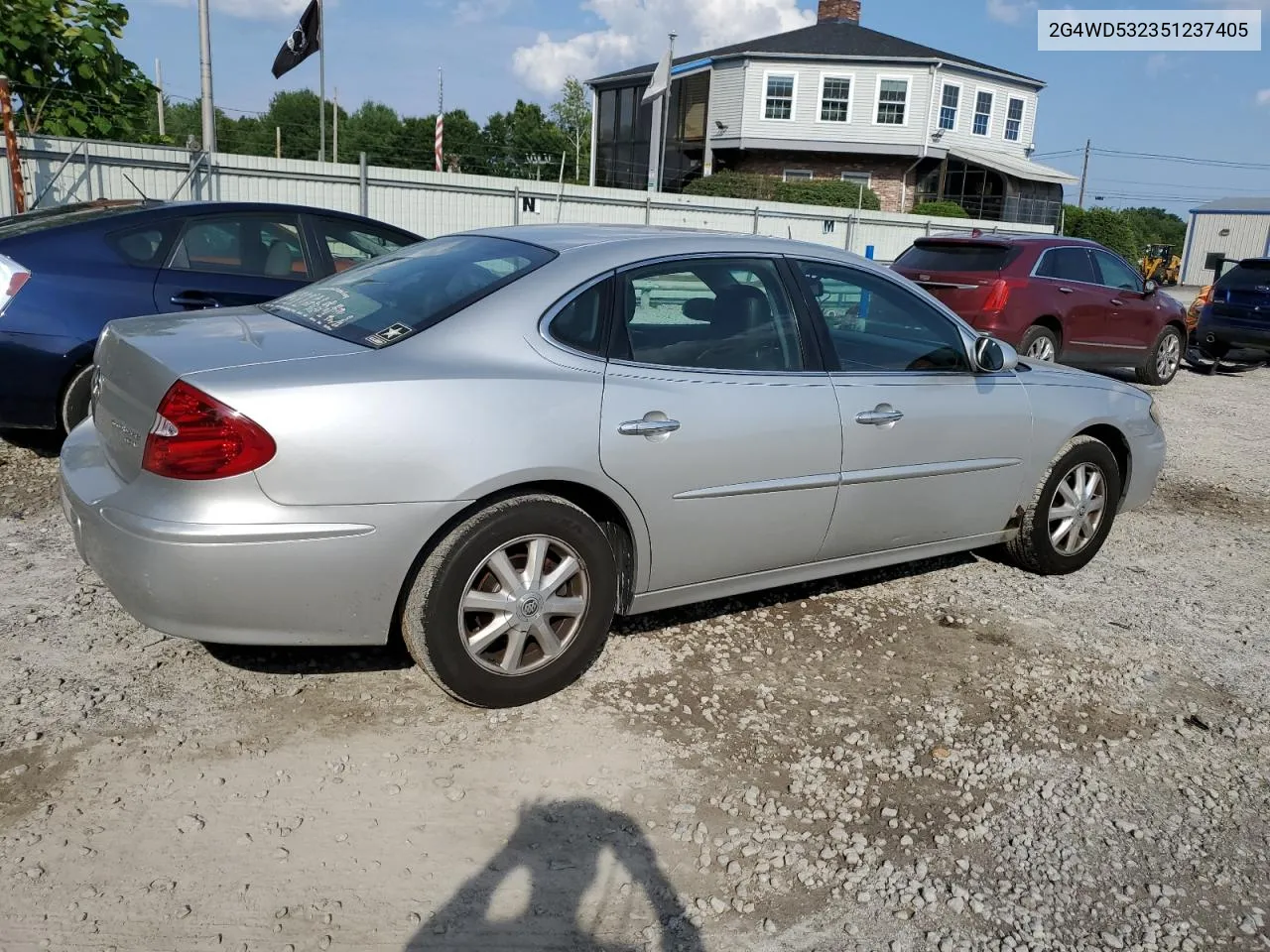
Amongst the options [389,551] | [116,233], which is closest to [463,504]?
[389,551]

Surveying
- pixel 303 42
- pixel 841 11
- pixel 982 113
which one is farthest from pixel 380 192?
pixel 841 11

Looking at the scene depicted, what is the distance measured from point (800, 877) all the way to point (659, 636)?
1.53 m

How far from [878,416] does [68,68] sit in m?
14.7

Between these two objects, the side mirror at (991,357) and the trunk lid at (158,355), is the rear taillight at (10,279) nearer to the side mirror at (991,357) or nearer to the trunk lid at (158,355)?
the trunk lid at (158,355)

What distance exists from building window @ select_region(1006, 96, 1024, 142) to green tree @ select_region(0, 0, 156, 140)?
34.6 m

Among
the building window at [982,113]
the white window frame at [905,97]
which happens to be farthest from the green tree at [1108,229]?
the white window frame at [905,97]

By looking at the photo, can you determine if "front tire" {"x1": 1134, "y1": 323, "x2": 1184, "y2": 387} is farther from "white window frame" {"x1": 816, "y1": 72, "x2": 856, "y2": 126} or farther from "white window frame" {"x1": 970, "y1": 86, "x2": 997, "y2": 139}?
"white window frame" {"x1": 970, "y1": 86, "x2": 997, "y2": 139}

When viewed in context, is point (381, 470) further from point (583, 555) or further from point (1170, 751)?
point (1170, 751)

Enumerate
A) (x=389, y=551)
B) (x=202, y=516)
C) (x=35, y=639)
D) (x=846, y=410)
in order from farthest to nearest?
(x=846, y=410) → (x=35, y=639) → (x=389, y=551) → (x=202, y=516)

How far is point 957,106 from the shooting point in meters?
39.1

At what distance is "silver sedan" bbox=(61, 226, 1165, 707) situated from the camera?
2986mm

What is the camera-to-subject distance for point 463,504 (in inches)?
125

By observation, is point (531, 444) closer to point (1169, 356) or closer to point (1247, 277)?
point (1169, 356)

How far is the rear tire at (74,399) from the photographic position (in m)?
5.48
